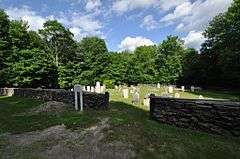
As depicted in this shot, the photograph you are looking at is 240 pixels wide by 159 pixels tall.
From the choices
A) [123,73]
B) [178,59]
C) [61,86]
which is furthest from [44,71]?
[178,59]

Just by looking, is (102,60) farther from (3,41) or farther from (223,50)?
(223,50)

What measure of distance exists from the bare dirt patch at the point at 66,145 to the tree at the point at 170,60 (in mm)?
61100

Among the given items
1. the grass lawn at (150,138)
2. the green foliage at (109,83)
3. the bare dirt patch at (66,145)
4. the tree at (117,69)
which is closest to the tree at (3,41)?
the green foliage at (109,83)

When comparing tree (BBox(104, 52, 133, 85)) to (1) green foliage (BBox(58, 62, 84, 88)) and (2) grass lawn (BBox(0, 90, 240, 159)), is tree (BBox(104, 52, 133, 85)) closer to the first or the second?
(1) green foliage (BBox(58, 62, 84, 88))

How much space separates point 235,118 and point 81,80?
51.5 metres

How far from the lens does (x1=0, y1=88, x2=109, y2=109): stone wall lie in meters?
19.0

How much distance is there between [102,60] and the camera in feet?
233

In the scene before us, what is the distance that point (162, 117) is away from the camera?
558 inches

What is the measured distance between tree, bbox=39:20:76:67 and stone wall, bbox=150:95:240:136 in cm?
4834

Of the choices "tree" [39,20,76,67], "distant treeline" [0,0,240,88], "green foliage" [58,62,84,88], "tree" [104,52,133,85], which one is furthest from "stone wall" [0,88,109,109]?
"tree" [104,52,133,85]

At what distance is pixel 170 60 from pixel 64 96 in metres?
58.3

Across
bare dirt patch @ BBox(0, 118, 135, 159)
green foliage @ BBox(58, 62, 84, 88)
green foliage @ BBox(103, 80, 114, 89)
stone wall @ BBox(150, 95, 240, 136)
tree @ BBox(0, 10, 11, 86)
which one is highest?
tree @ BBox(0, 10, 11, 86)

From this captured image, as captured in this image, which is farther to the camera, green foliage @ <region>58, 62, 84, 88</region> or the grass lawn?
green foliage @ <region>58, 62, 84, 88</region>

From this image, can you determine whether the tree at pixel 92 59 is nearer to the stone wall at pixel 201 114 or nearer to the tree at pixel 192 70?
the tree at pixel 192 70
